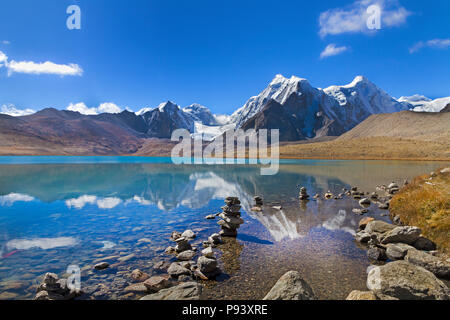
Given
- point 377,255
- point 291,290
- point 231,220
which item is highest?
point 291,290

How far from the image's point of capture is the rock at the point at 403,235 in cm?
1338

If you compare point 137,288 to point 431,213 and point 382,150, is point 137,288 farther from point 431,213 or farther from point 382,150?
point 382,150

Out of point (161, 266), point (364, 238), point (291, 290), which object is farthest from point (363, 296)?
point (161, 266)

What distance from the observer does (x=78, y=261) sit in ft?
43.6

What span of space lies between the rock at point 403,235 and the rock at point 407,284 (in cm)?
608

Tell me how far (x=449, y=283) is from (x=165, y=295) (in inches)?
448

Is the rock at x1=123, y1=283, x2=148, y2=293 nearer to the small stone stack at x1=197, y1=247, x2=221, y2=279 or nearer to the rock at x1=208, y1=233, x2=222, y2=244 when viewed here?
the small stone stack at x1=197, y1=247, x2=221, y2=279

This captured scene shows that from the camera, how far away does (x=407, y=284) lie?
7848 mm

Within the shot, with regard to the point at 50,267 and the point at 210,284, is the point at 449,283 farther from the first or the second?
the point at 50,267

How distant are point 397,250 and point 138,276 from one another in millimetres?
13069

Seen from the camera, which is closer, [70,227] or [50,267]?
[50,267]

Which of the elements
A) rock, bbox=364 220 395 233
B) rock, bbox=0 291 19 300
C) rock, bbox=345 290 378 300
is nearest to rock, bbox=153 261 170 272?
rock, bbox=0 291 19 300

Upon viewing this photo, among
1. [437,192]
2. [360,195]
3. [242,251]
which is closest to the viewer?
[242,251]

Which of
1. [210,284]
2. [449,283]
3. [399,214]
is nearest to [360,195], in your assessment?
[399,214]
